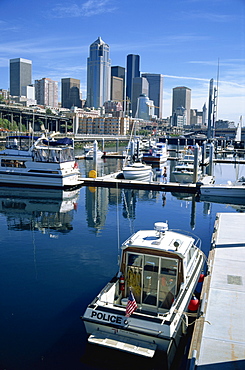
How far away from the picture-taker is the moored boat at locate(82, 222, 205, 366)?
962 centimetres

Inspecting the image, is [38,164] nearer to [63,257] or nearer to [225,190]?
[225,190]

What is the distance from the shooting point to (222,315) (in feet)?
34.6

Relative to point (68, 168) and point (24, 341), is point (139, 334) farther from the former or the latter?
point (68, 168)

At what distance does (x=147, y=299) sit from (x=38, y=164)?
97.2ft

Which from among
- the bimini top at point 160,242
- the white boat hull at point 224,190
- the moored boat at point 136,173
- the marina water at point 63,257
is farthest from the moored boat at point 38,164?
the bimini top at point 160,242

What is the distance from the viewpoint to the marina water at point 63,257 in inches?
417

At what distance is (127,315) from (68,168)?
101 ft

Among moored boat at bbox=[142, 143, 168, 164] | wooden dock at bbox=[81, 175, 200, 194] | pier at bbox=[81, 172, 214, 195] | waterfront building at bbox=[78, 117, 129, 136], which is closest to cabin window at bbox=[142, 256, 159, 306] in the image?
pier at bbox=[81, 172, 214, 195]

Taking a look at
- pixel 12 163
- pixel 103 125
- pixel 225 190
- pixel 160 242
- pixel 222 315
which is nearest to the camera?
pixel 222 315

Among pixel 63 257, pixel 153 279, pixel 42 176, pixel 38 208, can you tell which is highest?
pixel 42 176

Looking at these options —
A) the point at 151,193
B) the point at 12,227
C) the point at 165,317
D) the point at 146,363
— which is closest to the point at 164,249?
the point at 165,317

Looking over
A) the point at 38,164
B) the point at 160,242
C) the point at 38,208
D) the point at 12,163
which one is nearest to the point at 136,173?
the point at 38,164

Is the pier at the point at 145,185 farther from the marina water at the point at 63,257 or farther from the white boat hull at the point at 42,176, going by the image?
the white boat hull at the point at 42,176

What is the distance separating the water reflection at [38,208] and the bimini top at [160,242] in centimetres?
1198
